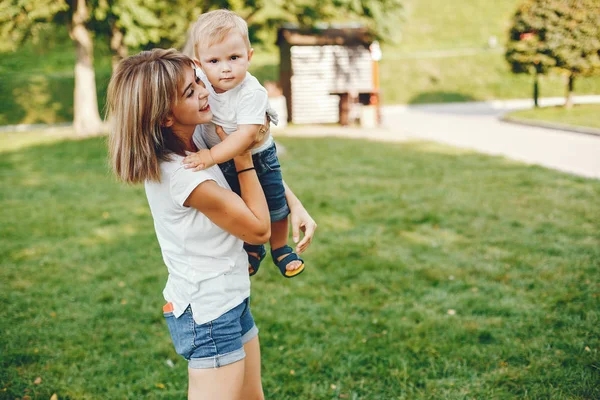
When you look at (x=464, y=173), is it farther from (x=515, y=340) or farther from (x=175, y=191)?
(x=175, y=191)

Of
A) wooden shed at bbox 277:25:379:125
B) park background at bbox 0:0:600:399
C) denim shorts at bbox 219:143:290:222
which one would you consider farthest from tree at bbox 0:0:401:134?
denim shorts at bbox 219:143:290:222

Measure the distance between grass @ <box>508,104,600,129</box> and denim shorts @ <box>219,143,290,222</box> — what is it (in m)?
12.0

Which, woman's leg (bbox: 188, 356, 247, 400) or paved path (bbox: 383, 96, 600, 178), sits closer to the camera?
woman's leg (bbox: 188, 356, 247, 400)

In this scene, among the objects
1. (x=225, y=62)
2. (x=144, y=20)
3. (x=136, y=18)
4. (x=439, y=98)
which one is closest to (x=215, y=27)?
(x=225, y=62)

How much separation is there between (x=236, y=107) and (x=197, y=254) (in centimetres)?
57

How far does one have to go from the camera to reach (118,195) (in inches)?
328

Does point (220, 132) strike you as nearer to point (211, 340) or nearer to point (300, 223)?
point (300, 223)

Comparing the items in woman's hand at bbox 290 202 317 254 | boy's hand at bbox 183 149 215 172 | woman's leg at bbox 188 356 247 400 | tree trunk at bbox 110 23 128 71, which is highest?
tree trunk at bbox 110 23 128 71

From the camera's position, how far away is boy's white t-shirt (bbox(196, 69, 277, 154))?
206cm

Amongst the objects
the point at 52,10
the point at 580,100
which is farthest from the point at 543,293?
the point at 580,100

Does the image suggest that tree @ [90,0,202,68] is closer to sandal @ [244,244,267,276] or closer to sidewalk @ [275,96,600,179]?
sidewalk @ [275,96,600,179]

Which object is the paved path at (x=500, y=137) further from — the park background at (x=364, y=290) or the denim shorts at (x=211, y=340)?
the denim shorts at (x=211, y=340)

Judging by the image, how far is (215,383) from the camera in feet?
6.43

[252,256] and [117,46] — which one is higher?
[117,46]
